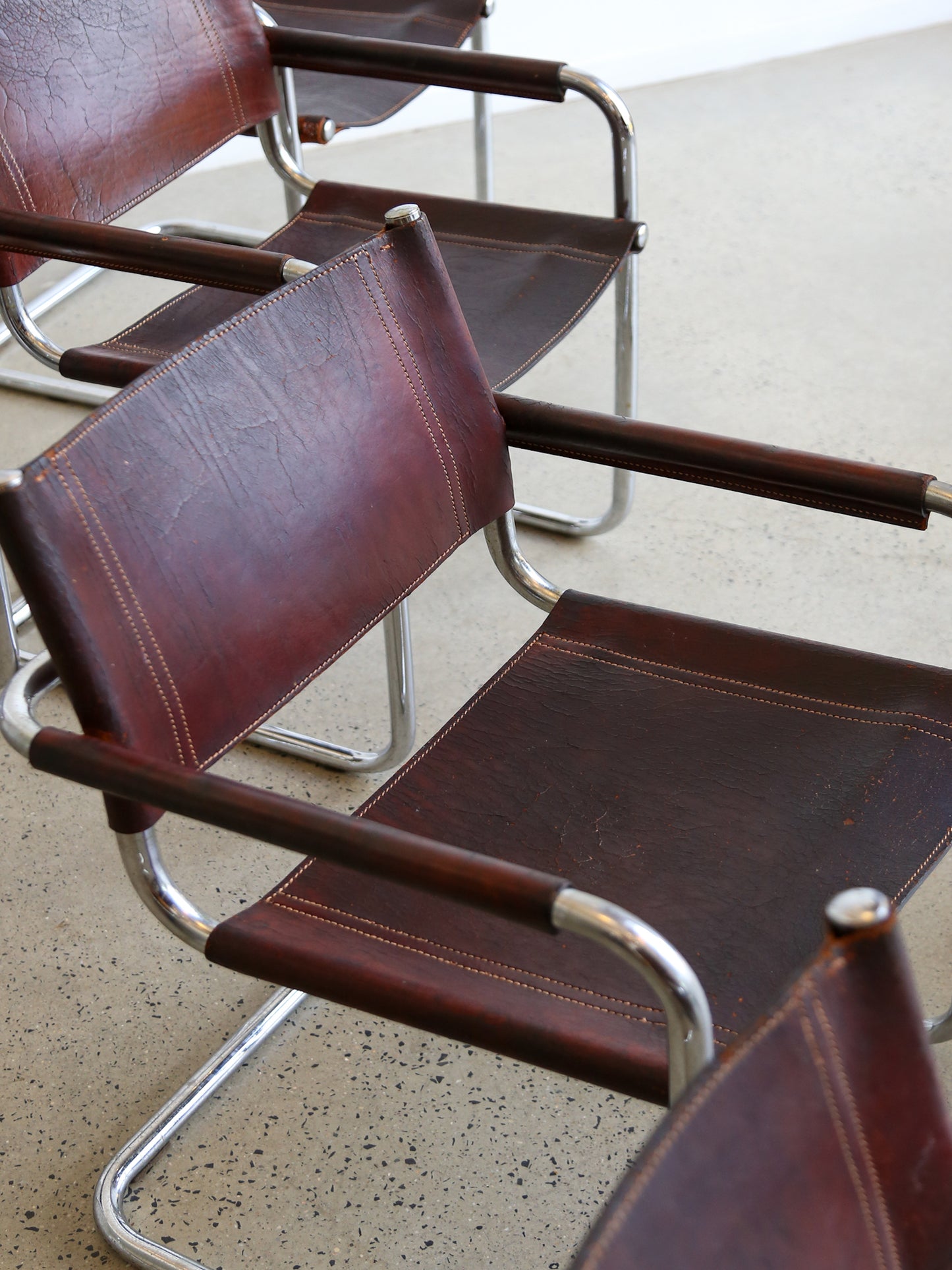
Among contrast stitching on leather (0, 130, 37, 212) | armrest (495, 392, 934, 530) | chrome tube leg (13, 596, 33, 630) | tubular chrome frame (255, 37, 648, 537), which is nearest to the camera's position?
armrest (495, 392, 934, 530)

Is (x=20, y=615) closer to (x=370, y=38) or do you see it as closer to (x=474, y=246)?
(x=474, y=246)

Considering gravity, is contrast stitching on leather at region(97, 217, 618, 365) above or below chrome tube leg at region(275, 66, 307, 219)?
below

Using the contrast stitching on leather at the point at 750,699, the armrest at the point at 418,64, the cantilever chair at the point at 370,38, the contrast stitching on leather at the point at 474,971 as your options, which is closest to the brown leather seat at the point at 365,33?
the cantilever chair at the point at 370,38

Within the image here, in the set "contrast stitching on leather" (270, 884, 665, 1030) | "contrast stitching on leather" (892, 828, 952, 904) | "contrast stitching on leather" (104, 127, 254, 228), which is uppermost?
"contrast stitching on leather" (104, 127, 254, 228)

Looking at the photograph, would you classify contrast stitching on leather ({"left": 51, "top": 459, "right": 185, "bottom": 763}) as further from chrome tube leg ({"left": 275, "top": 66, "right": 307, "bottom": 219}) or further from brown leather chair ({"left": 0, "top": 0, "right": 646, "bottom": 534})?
chrome tube leg ({"left": 275, "top": 66, "right": 307, "bottom": 219})

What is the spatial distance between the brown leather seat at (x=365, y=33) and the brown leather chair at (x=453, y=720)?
104 cm

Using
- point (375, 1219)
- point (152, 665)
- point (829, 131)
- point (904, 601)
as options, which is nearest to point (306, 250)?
point (904, 601)

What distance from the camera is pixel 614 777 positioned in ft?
3.49

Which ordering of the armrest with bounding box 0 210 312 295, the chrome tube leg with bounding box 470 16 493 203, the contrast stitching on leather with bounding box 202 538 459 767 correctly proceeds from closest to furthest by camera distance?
the contrast stitching on leather with bounding box 202 538 459 767 < the armrest with bounding box 0 210 312 295 < the chrome tube leg with bounding box 470 16 493 203

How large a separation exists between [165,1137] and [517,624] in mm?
832

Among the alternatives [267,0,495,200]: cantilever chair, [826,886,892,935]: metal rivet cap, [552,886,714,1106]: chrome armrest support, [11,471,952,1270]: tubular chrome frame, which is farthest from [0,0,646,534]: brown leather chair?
[826,886,892,935]: metal rivet cap

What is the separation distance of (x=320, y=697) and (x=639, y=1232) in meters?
1.31

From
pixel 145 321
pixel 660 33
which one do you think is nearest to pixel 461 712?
pixel 145 321

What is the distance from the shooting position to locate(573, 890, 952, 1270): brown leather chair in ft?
1.60
